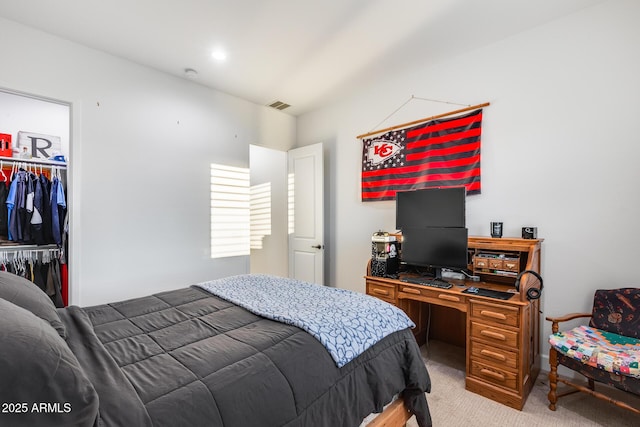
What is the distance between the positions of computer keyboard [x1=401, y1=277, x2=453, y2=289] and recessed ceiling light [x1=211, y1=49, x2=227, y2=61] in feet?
8.83

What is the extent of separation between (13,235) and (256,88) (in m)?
3.01

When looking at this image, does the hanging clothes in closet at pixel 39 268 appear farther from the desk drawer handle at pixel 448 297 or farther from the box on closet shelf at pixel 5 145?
the desk drawer handle at pixel 448 297

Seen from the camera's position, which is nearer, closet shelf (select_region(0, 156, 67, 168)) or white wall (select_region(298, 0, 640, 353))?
white wall (select_region(298, 0, 640, 353))

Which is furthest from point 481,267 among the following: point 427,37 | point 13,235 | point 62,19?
point 13,235

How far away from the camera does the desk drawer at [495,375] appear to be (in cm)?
203

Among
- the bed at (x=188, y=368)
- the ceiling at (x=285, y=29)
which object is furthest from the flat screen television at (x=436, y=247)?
the ceiling at (x=285, y=29)

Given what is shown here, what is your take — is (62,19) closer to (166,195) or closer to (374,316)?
(166,195)

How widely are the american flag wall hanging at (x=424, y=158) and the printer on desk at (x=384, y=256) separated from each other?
2.24ft

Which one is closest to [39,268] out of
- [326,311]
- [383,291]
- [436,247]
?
[326,311]

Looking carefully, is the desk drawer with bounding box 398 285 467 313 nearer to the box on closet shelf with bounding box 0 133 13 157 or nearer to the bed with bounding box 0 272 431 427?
the bed with bounding box 0 272 431 427

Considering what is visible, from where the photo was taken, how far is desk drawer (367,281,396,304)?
105 inches

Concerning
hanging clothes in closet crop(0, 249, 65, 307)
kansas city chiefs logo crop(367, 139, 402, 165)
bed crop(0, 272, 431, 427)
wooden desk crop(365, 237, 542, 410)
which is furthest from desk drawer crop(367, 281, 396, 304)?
hanging clothes in closet crop(0, 249, 65, 307)

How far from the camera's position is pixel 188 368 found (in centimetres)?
108

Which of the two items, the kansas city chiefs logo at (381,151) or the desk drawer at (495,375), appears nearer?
the desk drawer at (495,375)
